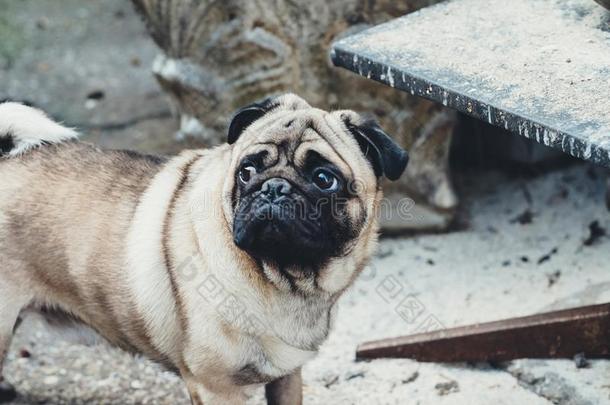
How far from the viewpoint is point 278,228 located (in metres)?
2.50

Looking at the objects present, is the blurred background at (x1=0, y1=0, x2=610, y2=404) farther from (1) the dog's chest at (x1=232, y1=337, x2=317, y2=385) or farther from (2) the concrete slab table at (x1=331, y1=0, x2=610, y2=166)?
(2) the concrete slab table at (x1=331, y1=0, x2=610, y2=166)

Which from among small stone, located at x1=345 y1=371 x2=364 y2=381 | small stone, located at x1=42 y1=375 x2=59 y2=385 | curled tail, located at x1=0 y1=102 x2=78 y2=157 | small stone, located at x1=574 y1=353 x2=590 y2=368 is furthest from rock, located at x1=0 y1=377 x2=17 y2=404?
small stone, located at x1=574 y1=353 x2=590 y2=368

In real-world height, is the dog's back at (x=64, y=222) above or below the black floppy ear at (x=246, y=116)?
below

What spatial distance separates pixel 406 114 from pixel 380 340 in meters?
1.05

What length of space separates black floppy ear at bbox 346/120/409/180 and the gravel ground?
3.27ft

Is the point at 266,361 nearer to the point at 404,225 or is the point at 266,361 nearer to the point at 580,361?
the point at 580,361

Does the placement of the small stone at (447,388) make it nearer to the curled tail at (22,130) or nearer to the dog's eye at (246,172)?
the dog's eye at (246,172)

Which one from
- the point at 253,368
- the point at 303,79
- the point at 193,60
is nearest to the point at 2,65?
the point at 193,60

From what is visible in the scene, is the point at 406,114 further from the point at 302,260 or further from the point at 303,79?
the point at 302,260

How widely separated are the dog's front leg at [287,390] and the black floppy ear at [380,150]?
2.49 feet

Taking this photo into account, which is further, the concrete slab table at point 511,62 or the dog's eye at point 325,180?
the dog's eye at point 325,180

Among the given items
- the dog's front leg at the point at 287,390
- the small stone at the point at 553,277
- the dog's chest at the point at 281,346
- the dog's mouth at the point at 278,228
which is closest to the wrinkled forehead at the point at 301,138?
the dog's mouth at the point at 278,228

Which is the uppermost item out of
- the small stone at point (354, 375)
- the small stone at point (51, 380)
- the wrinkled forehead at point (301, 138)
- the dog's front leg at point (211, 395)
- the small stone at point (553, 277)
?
the wrinkled forehead at point (301, 138)

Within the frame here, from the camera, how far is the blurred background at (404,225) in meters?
3.39
